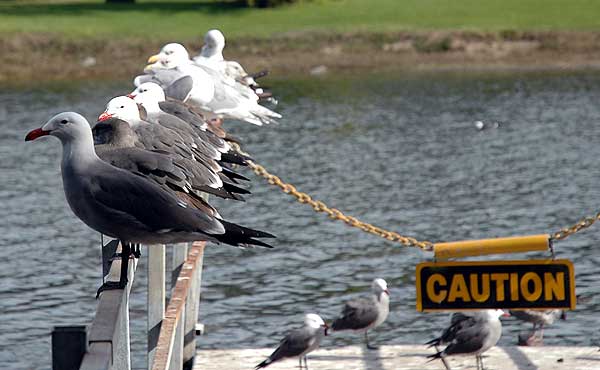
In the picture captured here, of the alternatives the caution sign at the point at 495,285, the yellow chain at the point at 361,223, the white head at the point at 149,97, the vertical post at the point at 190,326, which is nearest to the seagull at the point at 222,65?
the yellow chain at the point at 361,223


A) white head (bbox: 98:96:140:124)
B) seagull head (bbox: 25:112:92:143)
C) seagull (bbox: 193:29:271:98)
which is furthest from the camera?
seagull (bbox: 193:29:271:98)

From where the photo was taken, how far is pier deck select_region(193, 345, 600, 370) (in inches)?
423

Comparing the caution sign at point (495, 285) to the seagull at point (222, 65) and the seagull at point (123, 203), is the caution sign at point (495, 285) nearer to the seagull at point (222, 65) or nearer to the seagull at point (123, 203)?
the seagull at point (222, 65)

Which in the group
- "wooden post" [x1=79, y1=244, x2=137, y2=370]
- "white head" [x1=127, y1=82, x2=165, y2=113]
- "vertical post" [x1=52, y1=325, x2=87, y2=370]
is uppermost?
"white head" [x1=127, y1=82, x2=165, y2=113]

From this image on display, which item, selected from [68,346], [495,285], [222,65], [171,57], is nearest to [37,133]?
[68,346]

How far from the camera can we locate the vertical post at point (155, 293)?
8.88m

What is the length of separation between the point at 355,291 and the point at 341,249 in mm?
2717

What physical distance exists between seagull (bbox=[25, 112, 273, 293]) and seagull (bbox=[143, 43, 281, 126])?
4069 millimetres

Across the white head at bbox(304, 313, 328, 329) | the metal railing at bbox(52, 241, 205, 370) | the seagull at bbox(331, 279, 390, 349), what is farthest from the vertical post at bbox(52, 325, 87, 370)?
the seagull at bbox(331, 279, 390, 349)

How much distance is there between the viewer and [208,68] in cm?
1138

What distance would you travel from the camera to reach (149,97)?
8141mm

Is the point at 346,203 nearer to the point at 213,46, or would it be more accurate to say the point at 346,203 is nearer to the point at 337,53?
the point at 213,46

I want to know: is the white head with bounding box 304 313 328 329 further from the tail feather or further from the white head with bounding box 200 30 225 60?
the tail feather

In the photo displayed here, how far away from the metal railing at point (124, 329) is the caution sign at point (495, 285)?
1723 mm
